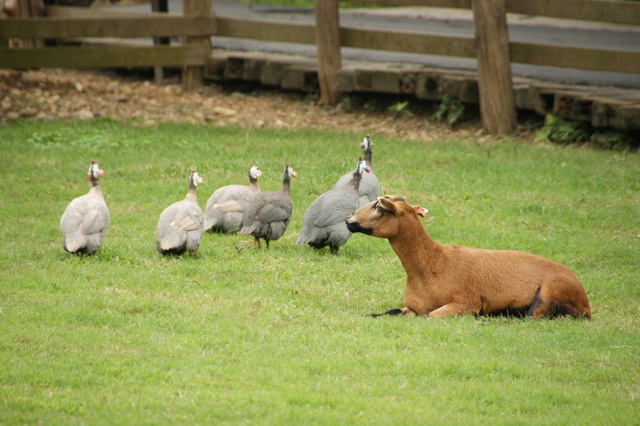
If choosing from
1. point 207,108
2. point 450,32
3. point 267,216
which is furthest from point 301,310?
point 450,32

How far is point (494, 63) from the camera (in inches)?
552

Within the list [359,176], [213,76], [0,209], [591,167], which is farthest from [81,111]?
[591,167]

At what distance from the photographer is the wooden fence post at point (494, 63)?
1390cm

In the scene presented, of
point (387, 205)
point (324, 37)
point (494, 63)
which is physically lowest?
point (387, 205)

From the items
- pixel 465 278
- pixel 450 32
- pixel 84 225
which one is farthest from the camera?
pixel 450 32

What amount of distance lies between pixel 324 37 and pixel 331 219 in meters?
7.69

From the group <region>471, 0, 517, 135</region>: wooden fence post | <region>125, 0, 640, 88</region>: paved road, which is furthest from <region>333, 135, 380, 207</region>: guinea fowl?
<region>125, 0, 640, 88</region>: paved road

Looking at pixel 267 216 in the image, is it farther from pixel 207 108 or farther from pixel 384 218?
pixel 207 108

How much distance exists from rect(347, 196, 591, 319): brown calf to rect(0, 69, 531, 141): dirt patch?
25.3 ft

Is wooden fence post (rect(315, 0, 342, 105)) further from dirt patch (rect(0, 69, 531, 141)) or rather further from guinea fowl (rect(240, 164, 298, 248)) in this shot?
guinea fowl (rect(240, 164, 298, 248))

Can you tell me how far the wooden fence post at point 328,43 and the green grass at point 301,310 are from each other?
3306 millimetres

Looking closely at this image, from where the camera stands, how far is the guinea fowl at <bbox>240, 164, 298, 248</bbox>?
9225 mm

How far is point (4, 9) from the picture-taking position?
1891 centimetres

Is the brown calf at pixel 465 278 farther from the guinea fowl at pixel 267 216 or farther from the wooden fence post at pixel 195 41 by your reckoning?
the wooden fence post at pixel 195 41
